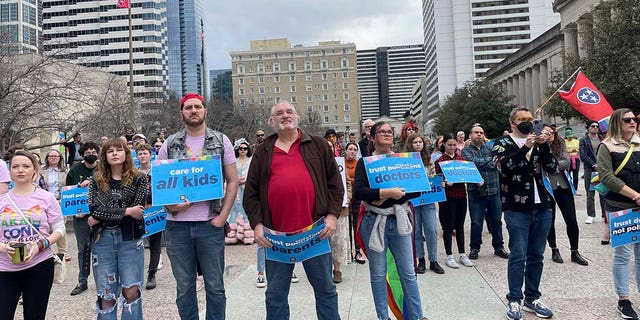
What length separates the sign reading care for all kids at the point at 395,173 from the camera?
4277 mm

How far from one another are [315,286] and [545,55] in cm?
7036

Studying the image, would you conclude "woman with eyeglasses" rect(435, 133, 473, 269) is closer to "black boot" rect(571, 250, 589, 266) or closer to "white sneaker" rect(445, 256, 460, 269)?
"white sneaker" rect(445, 256, 460, 269)

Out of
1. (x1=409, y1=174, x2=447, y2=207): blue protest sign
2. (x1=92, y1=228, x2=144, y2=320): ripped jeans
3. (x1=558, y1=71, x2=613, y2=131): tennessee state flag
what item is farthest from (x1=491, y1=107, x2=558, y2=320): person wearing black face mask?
(x1=92, y1=228, x2=144, y2=320): ripped jeans

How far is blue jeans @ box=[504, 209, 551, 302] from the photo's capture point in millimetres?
4559

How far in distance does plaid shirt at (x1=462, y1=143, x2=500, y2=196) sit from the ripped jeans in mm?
5535

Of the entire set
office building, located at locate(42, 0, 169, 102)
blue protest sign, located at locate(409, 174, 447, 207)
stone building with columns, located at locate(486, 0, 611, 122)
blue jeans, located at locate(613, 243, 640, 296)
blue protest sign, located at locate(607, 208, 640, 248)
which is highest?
office building, located at locate(42, 0, 169, 102)

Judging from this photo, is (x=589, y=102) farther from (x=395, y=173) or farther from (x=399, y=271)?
(x=399, y=271)

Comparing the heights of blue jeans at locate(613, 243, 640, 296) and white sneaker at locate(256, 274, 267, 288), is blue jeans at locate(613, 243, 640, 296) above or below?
above

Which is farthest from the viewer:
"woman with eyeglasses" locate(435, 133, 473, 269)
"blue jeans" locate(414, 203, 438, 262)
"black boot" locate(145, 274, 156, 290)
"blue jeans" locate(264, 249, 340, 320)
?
"woman with eyeglasses" locate(435, 133, 473, 269)

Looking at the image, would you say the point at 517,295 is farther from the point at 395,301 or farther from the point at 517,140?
the point at 517,140

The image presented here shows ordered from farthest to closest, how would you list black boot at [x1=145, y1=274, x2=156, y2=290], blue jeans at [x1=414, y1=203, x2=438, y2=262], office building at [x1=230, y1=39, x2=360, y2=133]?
office building at [x1=230, y1=39, x2=360, y2=133]
blue jeans at [x1=414, y1=203, x2=438, y2=262]
black boot at [x1=145, y1=274, x2=156, y2=290]

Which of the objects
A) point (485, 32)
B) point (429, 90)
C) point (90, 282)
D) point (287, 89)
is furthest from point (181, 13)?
point (90, 282)

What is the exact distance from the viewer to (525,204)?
4.57 m

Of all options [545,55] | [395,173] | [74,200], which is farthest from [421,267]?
[545,55]
